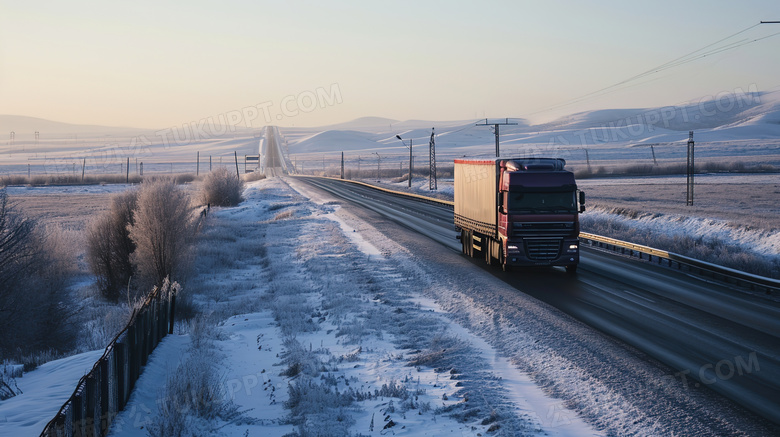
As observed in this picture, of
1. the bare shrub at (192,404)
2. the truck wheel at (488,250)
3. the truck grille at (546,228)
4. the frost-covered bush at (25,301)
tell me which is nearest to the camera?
the bare shrub at (192,404)

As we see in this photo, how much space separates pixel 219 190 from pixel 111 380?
50.9 metres

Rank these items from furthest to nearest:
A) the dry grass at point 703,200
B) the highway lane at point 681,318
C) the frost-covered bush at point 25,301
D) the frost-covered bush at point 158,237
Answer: the dry grass at point 703,200 < the frost-covered bush at point 158,237 < the frost-covered bush at point 25,301 < the highway lane at point 681,318

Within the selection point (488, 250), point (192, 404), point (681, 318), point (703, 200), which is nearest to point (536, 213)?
point (488, 250)

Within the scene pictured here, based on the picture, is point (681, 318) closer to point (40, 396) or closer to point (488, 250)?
point (488, 250)

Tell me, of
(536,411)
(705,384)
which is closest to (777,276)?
(705,384)

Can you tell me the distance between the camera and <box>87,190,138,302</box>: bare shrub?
25.3 metres

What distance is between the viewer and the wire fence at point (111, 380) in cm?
708

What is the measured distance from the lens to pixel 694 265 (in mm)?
20859

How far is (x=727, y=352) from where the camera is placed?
11.9 m

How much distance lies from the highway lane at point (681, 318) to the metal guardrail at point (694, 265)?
2.15ft

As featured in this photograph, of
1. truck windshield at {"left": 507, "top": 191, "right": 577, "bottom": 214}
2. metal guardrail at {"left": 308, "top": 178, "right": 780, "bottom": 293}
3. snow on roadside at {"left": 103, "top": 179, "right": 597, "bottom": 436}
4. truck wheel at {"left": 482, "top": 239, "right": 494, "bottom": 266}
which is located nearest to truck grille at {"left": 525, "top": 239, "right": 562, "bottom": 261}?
Result: truck windshield at {"left": 507, "top": 191, "right": 577, "bottom": 214}

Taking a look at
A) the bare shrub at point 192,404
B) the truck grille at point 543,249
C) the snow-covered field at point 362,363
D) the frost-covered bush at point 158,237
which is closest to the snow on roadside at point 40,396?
the snow-covered field at point 362,363

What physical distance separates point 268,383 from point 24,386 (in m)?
4.02

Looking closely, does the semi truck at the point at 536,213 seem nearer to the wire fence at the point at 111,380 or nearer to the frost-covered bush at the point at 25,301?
the wire fence at the point at 111,380
